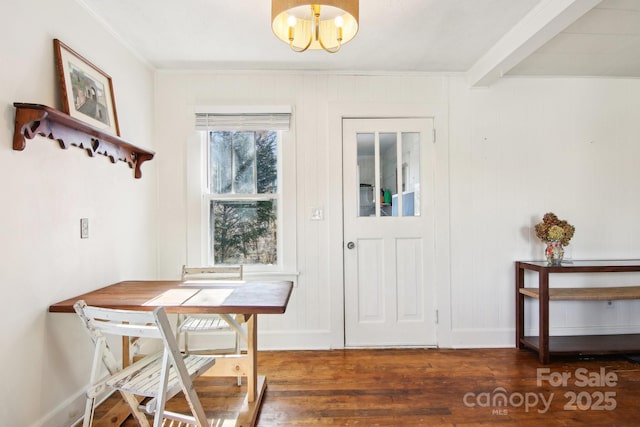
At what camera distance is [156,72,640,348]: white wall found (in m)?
2.91

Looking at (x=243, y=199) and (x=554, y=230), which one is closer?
(x=554, y=230)

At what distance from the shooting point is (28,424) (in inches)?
61.9

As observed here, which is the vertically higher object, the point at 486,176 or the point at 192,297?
the point at 486,176

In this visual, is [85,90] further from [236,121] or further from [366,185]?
[366,185]

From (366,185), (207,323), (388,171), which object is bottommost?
(207,323)

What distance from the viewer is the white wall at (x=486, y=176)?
115 inches

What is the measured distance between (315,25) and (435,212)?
1.87m

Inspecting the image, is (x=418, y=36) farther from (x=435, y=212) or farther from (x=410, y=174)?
(x=435, y=212)

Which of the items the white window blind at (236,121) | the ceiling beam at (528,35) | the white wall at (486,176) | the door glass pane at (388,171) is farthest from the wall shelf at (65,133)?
the ceiling beam at (528,35)

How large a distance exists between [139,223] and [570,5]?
3061 millimetres

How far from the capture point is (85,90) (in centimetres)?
194

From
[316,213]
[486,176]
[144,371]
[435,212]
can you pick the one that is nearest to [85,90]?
[144,371]

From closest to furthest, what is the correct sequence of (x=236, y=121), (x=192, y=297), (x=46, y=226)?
1. (x=46, y=226)
2. (x=192, y=297)
3. (x=236, y=121)

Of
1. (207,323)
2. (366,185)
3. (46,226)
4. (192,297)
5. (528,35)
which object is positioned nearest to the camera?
(46,226)
